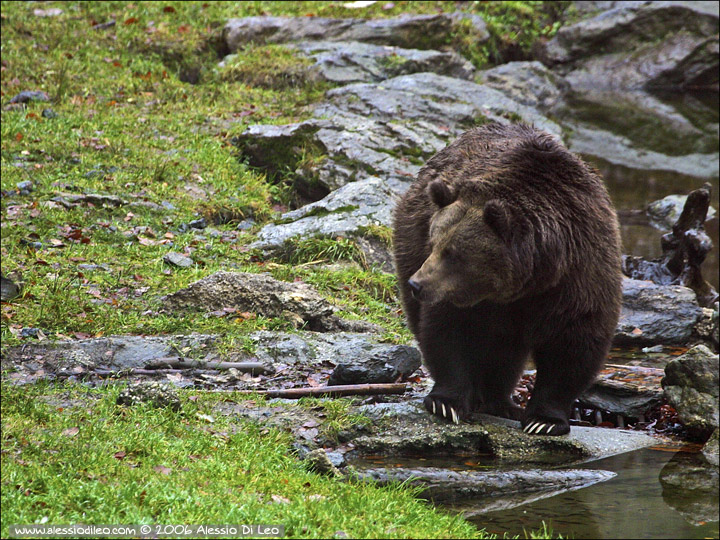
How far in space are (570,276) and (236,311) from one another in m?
2.80

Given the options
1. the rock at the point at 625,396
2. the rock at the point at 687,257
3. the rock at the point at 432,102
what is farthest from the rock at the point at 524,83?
the rock at the point at 625,396

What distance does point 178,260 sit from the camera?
760cm

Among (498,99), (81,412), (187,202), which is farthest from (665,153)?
(81,412)

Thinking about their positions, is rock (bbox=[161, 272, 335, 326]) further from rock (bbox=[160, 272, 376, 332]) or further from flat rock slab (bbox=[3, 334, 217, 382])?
flat rock slab (bbox=[3, 334, 217, 382])

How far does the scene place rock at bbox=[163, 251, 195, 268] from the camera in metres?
7.56

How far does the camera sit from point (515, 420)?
5.51 metres

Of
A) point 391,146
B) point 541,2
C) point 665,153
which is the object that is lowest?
point 665,153

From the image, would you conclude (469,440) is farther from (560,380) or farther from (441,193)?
(441,193)

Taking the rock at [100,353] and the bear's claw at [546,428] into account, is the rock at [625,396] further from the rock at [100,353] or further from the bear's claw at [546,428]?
the rock at [100,353]

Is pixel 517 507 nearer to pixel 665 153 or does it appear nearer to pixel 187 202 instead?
pixel 187 202

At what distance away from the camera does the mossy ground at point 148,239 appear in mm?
3766

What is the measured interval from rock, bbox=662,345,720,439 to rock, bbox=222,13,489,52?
9561mm

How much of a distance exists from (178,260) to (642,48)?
13.8m

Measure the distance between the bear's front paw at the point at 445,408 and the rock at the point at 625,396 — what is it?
1.34 m
